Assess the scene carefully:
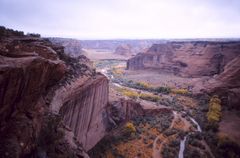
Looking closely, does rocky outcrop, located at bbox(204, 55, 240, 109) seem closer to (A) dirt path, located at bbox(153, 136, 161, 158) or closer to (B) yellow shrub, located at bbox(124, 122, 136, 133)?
(A) dirt path, located at bbox(153, 136, 161, 158)

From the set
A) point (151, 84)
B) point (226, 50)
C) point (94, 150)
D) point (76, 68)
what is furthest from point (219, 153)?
point (226, 50)

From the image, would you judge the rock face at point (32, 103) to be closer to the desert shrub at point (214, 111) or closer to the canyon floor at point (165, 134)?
the canyon floor at point (165, 134)

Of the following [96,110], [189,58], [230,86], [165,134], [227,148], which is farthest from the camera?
[189,58]

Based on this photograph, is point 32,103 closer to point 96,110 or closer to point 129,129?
point 96,110

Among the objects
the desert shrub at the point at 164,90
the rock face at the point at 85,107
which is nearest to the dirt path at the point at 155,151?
the rock face at the point at 85,107

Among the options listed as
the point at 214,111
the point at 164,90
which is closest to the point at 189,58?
the point at 164,90

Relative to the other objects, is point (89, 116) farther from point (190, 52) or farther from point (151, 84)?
point (190, 52)
